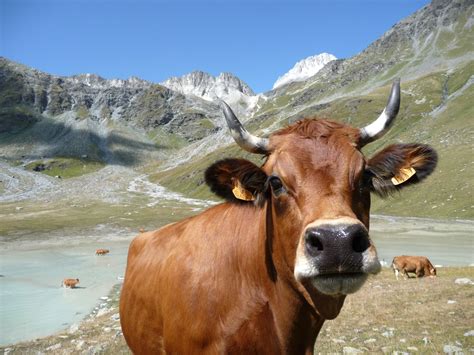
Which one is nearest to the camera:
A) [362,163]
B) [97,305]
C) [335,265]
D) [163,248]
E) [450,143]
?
[335,265]

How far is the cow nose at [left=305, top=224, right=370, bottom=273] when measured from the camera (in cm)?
428

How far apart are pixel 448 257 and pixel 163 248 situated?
36371 mm

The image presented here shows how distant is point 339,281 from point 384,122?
2660 millimetres

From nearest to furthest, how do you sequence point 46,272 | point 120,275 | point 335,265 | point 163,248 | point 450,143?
point 335,265 → point 163,248 → point 120,275 → point 46,272 → point 450,143

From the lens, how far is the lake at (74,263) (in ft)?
78.2

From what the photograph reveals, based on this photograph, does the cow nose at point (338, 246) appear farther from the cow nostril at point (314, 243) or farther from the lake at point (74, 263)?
the lake at point (74, 263)

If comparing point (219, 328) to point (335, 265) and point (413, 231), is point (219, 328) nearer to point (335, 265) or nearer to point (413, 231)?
point (335, 265)

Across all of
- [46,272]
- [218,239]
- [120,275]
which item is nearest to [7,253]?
[46,272]

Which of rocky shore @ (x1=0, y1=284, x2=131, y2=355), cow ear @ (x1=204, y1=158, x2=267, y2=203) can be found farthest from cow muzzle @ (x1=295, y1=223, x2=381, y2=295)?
rocky shore @ (x1=0, y1=284, x2=131, y2=355)

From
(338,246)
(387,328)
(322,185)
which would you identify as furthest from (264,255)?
(387,328)

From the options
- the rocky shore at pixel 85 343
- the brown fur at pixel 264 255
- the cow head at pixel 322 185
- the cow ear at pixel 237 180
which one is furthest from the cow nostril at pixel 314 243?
the rocky shore at pixel 85 343

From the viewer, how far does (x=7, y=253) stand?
168ft

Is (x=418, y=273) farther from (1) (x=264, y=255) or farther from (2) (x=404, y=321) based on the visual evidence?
(1) (x=264, y=255)

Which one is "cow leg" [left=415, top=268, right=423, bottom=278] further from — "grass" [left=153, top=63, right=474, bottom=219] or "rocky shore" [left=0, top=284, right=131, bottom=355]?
"rocky shore" [left=0, top=284, right=131, bottom=355]
